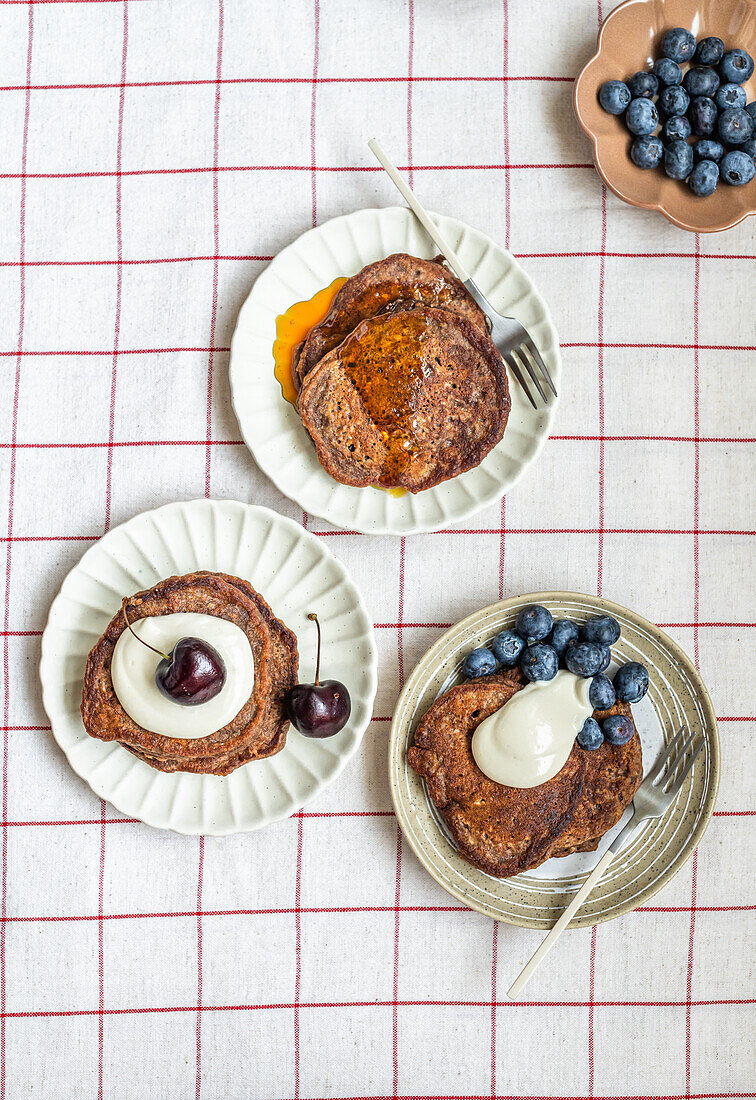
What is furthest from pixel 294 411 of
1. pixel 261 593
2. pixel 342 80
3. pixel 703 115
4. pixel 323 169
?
pixel 703 115

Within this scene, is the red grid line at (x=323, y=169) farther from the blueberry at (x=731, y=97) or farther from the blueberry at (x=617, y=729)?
the blueberry at (x=617, y=729)

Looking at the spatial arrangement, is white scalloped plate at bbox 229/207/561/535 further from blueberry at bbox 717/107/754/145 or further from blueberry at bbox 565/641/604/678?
blueberry at bbox 717/107/754/145

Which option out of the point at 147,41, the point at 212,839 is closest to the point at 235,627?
the point at 212,839

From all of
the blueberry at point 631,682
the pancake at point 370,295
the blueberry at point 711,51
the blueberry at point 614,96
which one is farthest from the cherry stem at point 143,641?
the blueberry at point 711,51

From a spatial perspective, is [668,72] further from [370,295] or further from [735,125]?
[370,295]

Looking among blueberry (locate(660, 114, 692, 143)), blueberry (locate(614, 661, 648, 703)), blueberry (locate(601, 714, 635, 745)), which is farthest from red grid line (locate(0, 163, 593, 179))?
blueberry (locate(601, 714, 635, 745))

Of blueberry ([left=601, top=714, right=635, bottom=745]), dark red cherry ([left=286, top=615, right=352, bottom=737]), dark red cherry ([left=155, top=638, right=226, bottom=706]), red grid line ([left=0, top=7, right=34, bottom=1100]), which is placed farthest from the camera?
red grid line ([left=0, top=7, right=34, bottom=1100])

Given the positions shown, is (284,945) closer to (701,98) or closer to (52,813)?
(52,813)

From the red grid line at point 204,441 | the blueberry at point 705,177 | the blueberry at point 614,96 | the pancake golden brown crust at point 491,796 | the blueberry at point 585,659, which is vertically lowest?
the pancake golden brown crust at point 491,796
